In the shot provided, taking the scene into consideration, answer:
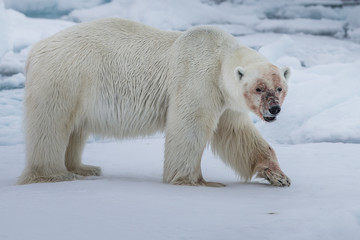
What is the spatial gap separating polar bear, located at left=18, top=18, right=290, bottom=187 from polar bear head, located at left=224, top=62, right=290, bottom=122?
24 mm

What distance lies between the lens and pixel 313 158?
17.3ft

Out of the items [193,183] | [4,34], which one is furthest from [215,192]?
[4,34]

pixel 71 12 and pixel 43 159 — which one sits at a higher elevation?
pixel 71 12

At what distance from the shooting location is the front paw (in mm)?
4047

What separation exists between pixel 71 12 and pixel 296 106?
571 cm

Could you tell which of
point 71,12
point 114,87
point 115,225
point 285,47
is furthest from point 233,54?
point 71,12

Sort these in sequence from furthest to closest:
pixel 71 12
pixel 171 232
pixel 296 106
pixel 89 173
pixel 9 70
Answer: pixel 71 12 → pixel 9 70 → pixel 296 106 → pixel 89 173 → pixel 171 232

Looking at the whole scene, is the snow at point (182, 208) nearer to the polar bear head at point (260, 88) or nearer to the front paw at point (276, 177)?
the front paw at point (276, 177)

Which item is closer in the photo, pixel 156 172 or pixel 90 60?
pixel 90 60

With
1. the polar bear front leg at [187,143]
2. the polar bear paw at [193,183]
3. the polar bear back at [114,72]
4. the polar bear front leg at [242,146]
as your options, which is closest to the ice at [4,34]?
the polar bear back at [114,72]

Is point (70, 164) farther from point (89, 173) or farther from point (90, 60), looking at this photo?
point (90, 60)

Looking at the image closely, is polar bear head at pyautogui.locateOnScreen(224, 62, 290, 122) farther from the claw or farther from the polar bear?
the claw

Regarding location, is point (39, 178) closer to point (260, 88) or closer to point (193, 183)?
point (193, 183)

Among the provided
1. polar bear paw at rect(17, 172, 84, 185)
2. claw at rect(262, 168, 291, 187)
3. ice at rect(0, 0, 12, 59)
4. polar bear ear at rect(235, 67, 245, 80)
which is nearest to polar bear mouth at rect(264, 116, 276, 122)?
polar bear ear at rect(235, 67, 245, 80)
